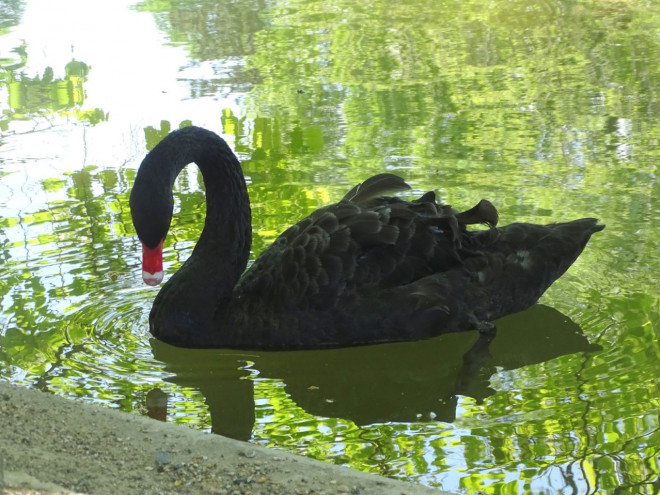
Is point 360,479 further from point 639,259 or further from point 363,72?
point 363,72

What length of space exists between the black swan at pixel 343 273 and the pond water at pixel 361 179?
0.13 meters

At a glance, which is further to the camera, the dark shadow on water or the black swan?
the black swan

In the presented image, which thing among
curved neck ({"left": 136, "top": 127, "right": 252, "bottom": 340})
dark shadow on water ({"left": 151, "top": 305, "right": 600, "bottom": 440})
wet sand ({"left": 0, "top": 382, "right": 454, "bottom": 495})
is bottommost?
dark shadow on water ({"left": 151, "top": 305, "right": 600, "bottom": 440})

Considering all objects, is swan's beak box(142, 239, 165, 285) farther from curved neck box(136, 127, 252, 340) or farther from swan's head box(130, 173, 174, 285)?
curved neck box(136, 127, 252, 340)

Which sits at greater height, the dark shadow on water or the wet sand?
the wet sand

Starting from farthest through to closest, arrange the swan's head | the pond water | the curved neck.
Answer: the curved neck → the swan's head → the pond water

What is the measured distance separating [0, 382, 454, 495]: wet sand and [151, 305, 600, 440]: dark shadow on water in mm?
588

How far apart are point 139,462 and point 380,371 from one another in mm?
1665

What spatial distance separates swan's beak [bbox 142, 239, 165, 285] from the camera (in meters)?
4.91

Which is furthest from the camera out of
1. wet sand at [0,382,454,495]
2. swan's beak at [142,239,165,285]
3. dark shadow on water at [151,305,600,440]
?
swan's beak at [142,239,165,285]

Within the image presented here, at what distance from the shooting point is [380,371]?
500 cm

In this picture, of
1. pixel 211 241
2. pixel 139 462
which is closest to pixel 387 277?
pixel 211 241

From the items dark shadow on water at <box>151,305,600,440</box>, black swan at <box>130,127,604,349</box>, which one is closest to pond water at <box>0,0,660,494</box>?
dark shadow on water at <box>151,305,600,440</box>

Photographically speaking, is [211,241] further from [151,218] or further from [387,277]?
[387,277]
